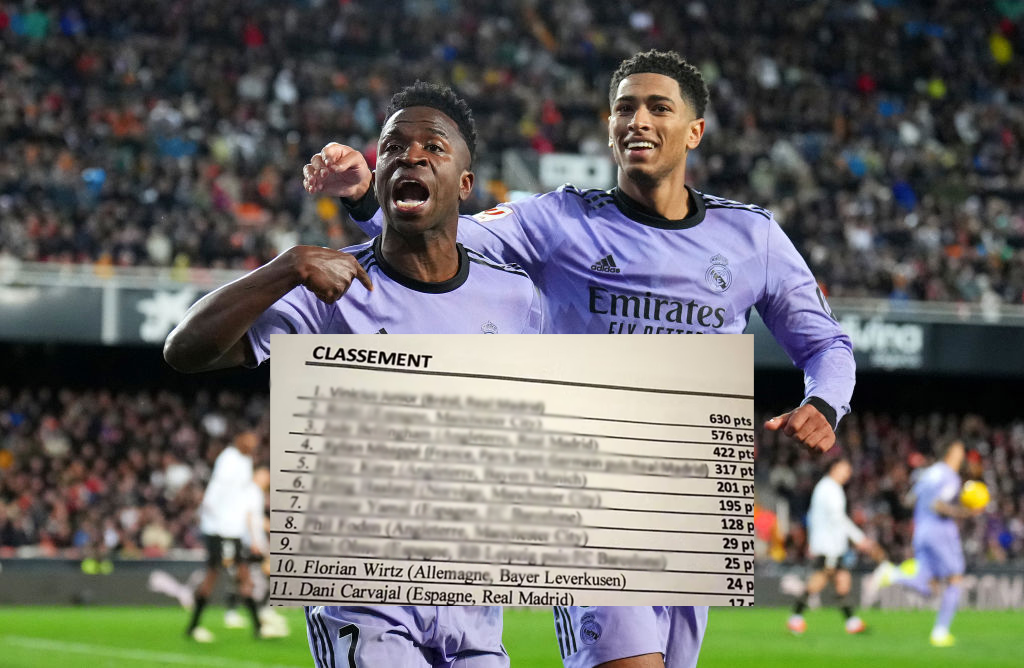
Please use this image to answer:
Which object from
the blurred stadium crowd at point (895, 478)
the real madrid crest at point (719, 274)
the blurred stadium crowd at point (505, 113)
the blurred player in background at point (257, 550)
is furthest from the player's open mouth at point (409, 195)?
the blurred stadium crowd at point (895, 478)

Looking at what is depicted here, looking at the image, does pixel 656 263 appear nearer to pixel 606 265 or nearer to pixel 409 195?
pixel 606 265

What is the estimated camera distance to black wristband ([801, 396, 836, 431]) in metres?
4.52

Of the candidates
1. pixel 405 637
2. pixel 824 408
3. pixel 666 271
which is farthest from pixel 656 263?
pixel 405 637

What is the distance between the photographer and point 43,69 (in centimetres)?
2427

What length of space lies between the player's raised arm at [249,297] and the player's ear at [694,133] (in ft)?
5.54

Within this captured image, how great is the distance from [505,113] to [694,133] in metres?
21.9

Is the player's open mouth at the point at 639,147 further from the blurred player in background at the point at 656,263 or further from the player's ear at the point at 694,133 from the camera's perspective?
the player's ear at the point at 694,133

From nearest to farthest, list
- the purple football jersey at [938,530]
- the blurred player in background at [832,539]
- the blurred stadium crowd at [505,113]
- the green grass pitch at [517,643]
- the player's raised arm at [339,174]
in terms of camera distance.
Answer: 1. the player's raised arm at [339,174]
2. the green grass pitch at [517,643]
3. the purple football jersey at [938,530]
4. the blurred player in background at [832,539]
5. the blurred stadium crowd at [505,113]

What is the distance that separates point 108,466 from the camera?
21484 mm

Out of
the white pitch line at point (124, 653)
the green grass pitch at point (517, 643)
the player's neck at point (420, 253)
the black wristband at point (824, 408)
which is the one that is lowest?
the green grass pitch at point (517, 643)

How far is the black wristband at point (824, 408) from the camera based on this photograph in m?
4.52

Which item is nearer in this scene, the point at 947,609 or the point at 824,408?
the point at 824,408

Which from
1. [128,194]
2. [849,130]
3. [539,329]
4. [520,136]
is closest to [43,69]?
[128,194]

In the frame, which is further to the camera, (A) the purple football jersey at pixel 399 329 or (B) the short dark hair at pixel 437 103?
(B) the short dark hair at pixel 437 103
